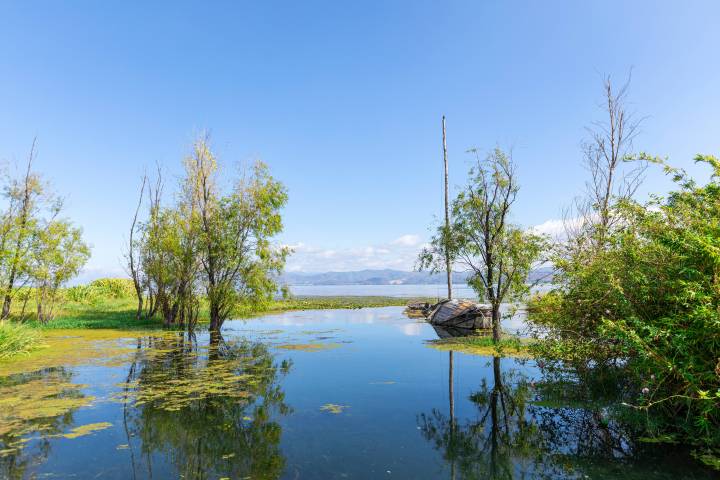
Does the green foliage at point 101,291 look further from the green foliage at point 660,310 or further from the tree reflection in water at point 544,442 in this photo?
the green foliage at point 660,310

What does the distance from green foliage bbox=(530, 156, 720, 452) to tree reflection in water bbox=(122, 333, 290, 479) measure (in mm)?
6447

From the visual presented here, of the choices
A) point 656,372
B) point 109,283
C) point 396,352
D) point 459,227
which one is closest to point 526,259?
point 459,227

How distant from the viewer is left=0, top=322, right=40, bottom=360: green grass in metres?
15.6

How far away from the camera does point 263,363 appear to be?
15.1 m

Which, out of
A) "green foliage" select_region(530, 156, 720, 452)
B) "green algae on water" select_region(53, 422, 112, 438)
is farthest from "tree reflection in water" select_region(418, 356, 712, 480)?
"green algae on water" select_region(53, 422, 112, 438)

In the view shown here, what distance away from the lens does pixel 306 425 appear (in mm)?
8484

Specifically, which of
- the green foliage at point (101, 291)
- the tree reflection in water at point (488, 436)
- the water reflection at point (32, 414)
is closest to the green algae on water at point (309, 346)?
the water reflection at point (32, 414)

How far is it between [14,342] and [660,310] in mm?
22172

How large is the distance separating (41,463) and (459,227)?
60.2ft

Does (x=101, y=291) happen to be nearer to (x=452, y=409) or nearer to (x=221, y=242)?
(x=221, y=242)

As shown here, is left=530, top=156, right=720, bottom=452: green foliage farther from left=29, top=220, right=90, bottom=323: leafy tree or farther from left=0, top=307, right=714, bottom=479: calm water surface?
left=29, top=220, right=90, bottom=323: leafy tree

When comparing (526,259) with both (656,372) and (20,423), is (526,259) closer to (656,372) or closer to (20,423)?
(656,372)

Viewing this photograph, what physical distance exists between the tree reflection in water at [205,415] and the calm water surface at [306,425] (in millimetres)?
39

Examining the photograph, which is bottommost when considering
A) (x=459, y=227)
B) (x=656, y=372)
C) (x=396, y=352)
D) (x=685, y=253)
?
(x=396, y=352)
